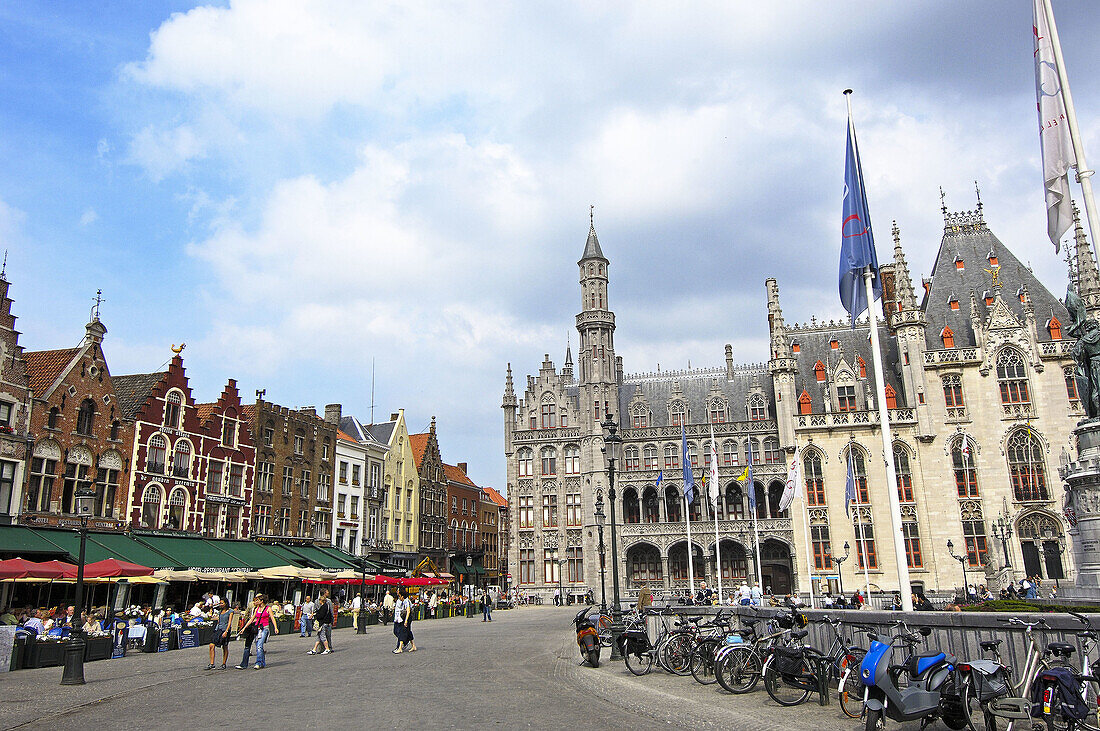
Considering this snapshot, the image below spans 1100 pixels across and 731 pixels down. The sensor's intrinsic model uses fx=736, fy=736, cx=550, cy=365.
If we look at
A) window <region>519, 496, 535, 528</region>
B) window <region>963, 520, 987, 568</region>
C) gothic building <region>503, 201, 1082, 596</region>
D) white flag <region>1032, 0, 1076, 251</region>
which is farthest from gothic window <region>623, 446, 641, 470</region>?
white flag <region>1032, 0, 1076, 251</region>

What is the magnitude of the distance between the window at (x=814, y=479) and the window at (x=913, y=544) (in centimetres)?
546

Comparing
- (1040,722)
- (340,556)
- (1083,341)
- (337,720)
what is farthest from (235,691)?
(340,556)

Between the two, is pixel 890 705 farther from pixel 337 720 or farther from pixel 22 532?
pixel 22 532

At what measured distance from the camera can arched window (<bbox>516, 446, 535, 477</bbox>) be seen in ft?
194

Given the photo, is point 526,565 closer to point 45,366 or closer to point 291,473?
point 291,473

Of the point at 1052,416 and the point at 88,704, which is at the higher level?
the point at 1052,416

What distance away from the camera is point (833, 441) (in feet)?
167

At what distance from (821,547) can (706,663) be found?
39.3m

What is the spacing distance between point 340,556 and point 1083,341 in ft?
132

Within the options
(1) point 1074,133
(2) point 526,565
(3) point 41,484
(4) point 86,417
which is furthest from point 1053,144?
(2) point 526,565

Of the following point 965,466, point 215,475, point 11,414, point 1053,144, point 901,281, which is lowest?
point 215,475

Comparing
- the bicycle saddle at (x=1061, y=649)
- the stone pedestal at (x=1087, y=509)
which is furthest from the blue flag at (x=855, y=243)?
the bicycle saddle at (x=1061, y=649)

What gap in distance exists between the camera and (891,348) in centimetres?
5375

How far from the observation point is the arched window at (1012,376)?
4778 cm
